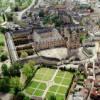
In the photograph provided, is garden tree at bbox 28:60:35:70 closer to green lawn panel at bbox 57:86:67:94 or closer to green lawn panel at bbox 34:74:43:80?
green lawn panel at bbox 34:74:43:80

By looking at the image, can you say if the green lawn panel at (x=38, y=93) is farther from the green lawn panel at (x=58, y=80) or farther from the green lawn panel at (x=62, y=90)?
the green lawn panel at (x=58, y=80)

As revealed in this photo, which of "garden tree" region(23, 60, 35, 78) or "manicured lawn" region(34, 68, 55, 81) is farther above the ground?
"garden tree" region(23, 60, 35, 78)

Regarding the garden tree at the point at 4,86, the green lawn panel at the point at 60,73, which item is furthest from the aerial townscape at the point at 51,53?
the green lawn panel at the point at 60,73

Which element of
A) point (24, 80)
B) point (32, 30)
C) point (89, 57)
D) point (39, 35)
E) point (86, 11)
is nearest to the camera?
point (24, 80)

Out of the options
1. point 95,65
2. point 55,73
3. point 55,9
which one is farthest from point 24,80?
point 55,9

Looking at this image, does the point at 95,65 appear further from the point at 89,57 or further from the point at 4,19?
the point at 4,19

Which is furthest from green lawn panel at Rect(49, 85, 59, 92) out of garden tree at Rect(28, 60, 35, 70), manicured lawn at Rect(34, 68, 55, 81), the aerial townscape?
garden tree at Rect(28, 60, 35, 70)

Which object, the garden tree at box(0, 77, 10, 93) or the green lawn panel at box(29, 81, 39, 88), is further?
the green lawn panel at box(29, 81, 39, 88)

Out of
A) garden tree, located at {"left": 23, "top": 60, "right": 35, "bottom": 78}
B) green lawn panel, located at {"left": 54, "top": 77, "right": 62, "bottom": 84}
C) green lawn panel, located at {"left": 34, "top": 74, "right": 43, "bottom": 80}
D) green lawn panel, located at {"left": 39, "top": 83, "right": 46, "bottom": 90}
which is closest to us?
green lawn panel, located at {"left": 39, "top": 83, "right": 46, "bottom": 90}
